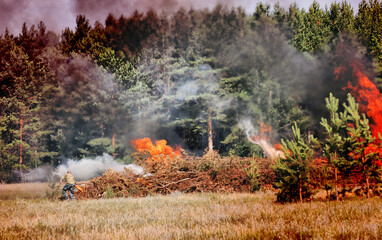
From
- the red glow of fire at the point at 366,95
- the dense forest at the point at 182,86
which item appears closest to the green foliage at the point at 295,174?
the red glow of fire at the point at 366,95

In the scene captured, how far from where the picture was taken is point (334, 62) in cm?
3416

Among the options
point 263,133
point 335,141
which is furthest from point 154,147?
point 335,141

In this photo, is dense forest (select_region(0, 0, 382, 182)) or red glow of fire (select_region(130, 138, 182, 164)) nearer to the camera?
red glow of fire (select_region(130, 138, 182, 164))

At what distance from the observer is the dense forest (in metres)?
35.1

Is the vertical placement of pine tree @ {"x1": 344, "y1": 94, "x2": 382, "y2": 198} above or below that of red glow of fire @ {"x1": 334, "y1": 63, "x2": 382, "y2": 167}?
below

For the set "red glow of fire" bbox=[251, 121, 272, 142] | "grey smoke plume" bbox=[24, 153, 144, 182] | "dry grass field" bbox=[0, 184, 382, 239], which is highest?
"red glow of fire" bbox=[251, 121, 272, 142]

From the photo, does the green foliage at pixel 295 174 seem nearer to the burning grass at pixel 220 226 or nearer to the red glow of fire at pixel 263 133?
the burning grass at pixel 220 226

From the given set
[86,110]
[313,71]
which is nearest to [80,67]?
[86,110]

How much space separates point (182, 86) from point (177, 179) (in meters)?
21.6

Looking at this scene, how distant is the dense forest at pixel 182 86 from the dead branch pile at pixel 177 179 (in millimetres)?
16828

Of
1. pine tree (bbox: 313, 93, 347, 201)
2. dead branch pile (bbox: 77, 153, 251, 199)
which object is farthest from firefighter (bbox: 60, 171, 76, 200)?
pine tree (bbox: 313, 93, 347, 201)

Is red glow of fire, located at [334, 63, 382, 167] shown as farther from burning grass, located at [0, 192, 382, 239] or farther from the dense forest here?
burning grass, located at [0, 192, 382, 239]

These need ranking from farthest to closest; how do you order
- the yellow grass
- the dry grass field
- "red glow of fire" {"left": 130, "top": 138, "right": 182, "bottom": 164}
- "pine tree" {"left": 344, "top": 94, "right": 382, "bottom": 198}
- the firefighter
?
"red glow of fire" {"left": 130, "top": 138, "right": 182, "bottom": 164} → the yellow grass → the firefighter → "pine tree" {"left": 344, "top": 94, "right": 382, "bottom": 198} → the dry grass field

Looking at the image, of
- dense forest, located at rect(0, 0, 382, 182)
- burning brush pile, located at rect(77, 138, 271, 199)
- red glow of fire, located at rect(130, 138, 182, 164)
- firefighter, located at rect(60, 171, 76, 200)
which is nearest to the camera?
firefighter, located at rect(60, 171, 76, 200)
